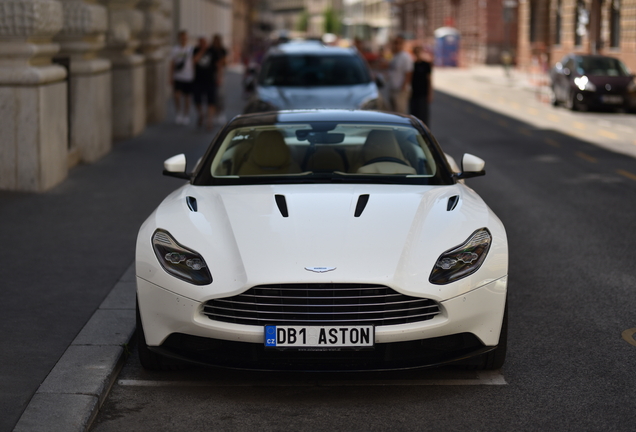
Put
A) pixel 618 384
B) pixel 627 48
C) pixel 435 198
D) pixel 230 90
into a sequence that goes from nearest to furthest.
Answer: pixel 618 384 → pixel 435 198 → pixel 230 90 → pixel 627 48

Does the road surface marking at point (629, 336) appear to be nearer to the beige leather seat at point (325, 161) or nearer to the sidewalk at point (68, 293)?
the beige leather seat at point (325, 161)

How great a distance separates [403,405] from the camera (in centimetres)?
470

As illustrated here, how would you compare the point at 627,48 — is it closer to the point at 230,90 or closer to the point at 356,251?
the point at 230,90

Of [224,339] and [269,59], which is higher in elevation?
[269,59]

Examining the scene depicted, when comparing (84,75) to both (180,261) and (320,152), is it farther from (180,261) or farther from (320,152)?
(180,261)

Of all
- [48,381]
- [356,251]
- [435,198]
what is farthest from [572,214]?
[48,381]

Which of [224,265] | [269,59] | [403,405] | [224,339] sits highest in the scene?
[269,59]

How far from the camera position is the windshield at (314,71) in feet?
48.2

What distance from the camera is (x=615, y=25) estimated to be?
42531 mm

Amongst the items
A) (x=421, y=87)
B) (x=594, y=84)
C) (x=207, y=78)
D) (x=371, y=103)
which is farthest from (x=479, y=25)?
(x=371, y=103)

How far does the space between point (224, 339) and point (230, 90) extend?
30333 mm

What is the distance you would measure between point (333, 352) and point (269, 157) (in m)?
2.07

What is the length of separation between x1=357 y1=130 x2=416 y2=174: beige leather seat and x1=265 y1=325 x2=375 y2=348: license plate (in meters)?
1.76

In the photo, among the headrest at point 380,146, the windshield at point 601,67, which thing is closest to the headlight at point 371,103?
the headrest at point 380,146
